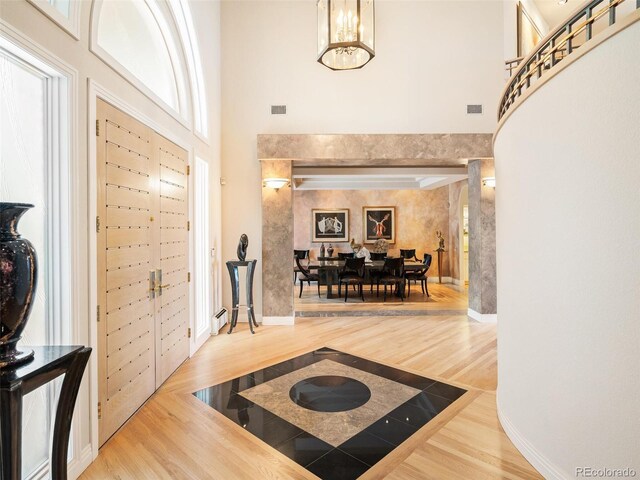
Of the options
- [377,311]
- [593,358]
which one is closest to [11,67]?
[593,358]

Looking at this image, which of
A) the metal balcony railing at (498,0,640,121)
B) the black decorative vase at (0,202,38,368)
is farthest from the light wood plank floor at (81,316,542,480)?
the metal balcony railing at (498,0,640,121)

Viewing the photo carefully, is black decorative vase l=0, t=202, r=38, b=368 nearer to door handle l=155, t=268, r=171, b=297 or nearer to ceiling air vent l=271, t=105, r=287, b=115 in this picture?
door handle l=155, t=268, r=171, b=297

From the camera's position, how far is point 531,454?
2.19m

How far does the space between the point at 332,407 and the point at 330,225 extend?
8.12m

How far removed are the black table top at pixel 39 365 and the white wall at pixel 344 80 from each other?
4401 mm

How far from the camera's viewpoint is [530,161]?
7.19 ft

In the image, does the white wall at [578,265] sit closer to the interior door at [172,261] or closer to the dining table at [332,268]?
the interior door at [172,261]

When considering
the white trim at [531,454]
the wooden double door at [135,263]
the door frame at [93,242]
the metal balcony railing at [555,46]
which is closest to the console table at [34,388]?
the door frame at [93,242]

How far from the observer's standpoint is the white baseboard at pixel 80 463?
6.75 feet

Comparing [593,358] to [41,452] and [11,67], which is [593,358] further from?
[11,67]

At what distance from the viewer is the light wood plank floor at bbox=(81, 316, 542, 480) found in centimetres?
215

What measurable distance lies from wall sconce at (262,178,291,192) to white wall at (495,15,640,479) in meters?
3.83

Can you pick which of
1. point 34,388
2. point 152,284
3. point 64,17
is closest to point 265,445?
point 34,388

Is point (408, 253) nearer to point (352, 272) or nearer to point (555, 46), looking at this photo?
point (352, 272)
